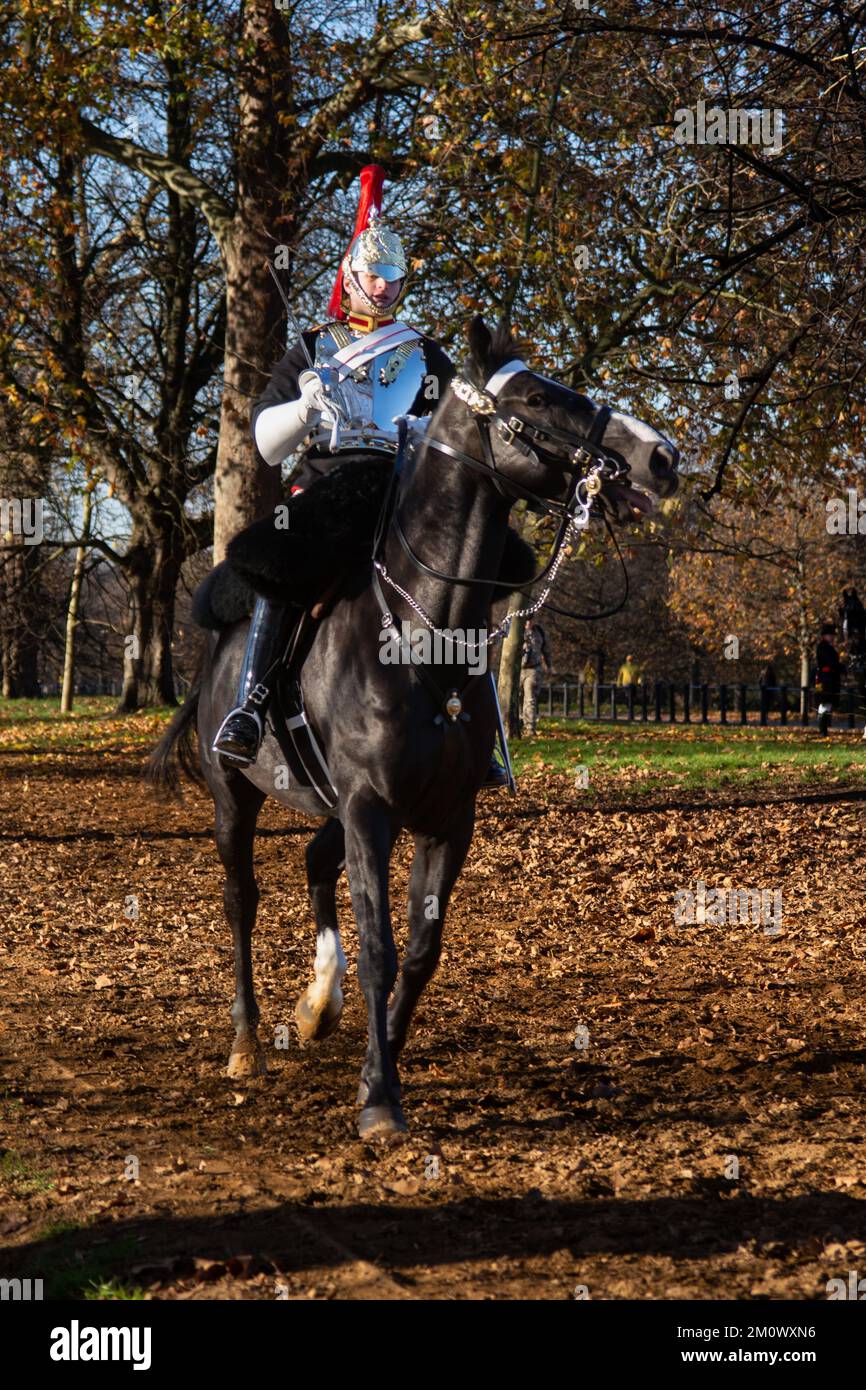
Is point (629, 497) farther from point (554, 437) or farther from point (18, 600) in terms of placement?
point (18, 600)

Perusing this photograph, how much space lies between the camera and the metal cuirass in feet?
21.9

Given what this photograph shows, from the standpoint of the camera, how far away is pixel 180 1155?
5.59 m

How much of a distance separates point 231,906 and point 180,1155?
2075mm

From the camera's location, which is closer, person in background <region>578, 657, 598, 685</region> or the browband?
the browband

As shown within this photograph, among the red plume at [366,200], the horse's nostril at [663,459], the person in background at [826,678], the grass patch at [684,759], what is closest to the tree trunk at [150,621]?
the grass patch at [684,759]

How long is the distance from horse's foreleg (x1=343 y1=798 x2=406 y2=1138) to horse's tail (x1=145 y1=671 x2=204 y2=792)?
2.70 m

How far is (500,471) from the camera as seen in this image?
5.50 meters

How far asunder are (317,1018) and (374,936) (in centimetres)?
128

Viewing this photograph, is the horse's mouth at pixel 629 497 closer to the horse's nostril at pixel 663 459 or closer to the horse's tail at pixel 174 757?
the horse's nostril at pixel 663 459

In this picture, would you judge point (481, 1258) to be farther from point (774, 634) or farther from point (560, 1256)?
point (774, 634)

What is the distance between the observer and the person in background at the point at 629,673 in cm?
4766

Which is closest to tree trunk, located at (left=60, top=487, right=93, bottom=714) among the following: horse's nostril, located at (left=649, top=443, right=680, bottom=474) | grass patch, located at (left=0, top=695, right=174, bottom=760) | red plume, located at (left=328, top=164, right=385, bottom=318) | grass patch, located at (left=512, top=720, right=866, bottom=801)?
grass patch, located at (left=0, top=695, right=174, bottom=760)

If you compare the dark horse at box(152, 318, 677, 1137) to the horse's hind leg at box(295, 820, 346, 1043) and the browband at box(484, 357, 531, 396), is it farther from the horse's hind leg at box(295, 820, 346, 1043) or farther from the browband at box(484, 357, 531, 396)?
the horse's hind leg at box(295, 820, 346, 1043)
